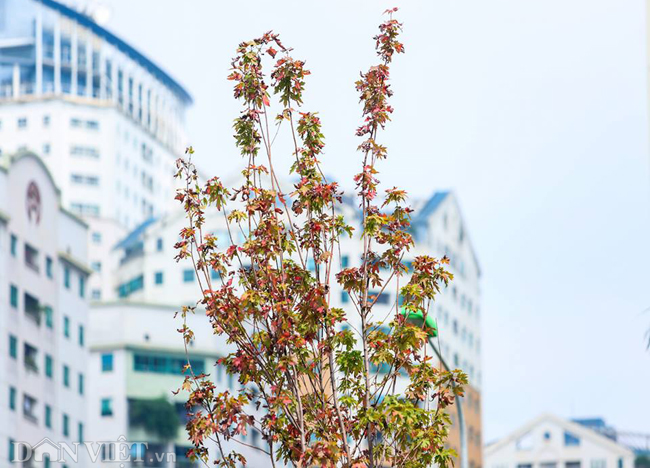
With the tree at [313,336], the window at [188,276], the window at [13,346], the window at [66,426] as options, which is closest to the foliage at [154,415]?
the window at [188,276]

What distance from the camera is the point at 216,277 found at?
10531 cm

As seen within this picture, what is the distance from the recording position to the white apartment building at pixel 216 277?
103438 mm

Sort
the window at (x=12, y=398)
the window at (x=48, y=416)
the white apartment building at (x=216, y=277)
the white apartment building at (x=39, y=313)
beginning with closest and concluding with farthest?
the window at (x=12, y=398), the white apartment building at (x=39, y=313), the window at (x=48, y=416), the white apartment building at (x=216, y=277)

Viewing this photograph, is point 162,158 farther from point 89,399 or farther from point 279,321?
point 279,321

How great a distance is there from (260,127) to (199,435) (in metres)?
3.33

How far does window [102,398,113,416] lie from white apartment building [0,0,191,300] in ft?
148

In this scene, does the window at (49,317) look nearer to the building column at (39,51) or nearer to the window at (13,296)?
the window at (13,296)

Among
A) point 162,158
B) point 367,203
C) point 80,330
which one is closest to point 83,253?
point 80,330

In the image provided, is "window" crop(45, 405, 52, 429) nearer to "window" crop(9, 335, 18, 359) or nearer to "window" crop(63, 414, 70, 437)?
"window" crop(63, 414, 70, 437)

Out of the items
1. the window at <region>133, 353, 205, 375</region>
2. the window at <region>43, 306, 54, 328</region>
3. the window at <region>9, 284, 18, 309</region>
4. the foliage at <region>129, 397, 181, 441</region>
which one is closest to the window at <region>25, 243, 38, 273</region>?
the window at <region>43, 306, 54, 328</region>

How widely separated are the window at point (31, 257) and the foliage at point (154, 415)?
19.0 meters

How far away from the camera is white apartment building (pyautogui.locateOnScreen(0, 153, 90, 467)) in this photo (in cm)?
7900

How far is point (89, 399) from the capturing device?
99.8 meters

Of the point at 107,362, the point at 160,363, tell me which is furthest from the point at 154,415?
the point at 107,362
